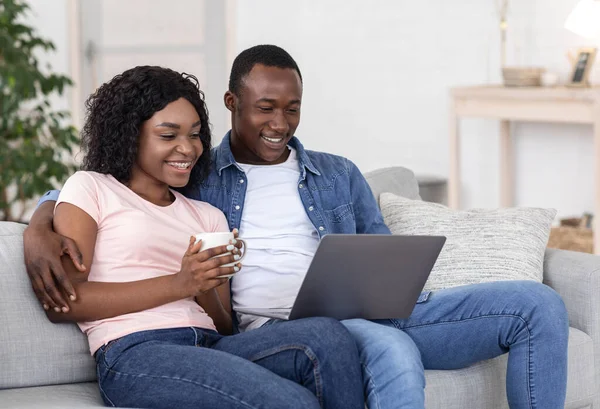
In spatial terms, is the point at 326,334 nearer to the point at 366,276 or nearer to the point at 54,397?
the point at 366,276

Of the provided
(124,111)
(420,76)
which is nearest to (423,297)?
(124,111)

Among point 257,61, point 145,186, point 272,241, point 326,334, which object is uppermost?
point 257,61

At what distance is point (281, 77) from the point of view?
2.11 metres

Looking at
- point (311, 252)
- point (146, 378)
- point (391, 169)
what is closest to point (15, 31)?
point (391, 169)

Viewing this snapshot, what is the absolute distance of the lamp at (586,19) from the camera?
154 inches

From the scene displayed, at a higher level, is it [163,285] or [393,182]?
[393,182]

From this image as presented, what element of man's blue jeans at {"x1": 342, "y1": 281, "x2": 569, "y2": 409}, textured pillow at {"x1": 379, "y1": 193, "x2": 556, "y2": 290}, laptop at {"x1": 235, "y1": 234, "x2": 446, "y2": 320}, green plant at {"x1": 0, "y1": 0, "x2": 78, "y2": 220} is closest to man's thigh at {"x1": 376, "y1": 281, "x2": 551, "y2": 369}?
man's blue jeans at {"x1": 342, "y1": 281, "x2": 569, "y2": 409}

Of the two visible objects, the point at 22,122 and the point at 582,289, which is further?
the point at 22,122

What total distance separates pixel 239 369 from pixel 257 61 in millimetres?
827

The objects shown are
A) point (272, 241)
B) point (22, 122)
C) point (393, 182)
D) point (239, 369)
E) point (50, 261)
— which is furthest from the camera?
point (22, 122)

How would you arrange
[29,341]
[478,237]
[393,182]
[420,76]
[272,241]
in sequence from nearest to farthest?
[29,341] < [272,241] < [478,237] < [393,182] < [420,76]

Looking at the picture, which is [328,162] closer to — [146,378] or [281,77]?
[281,77]

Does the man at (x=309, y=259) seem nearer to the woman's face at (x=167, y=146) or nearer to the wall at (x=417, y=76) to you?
the woman's face at (x=167, y=146)

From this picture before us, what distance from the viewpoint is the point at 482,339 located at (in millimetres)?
1937
